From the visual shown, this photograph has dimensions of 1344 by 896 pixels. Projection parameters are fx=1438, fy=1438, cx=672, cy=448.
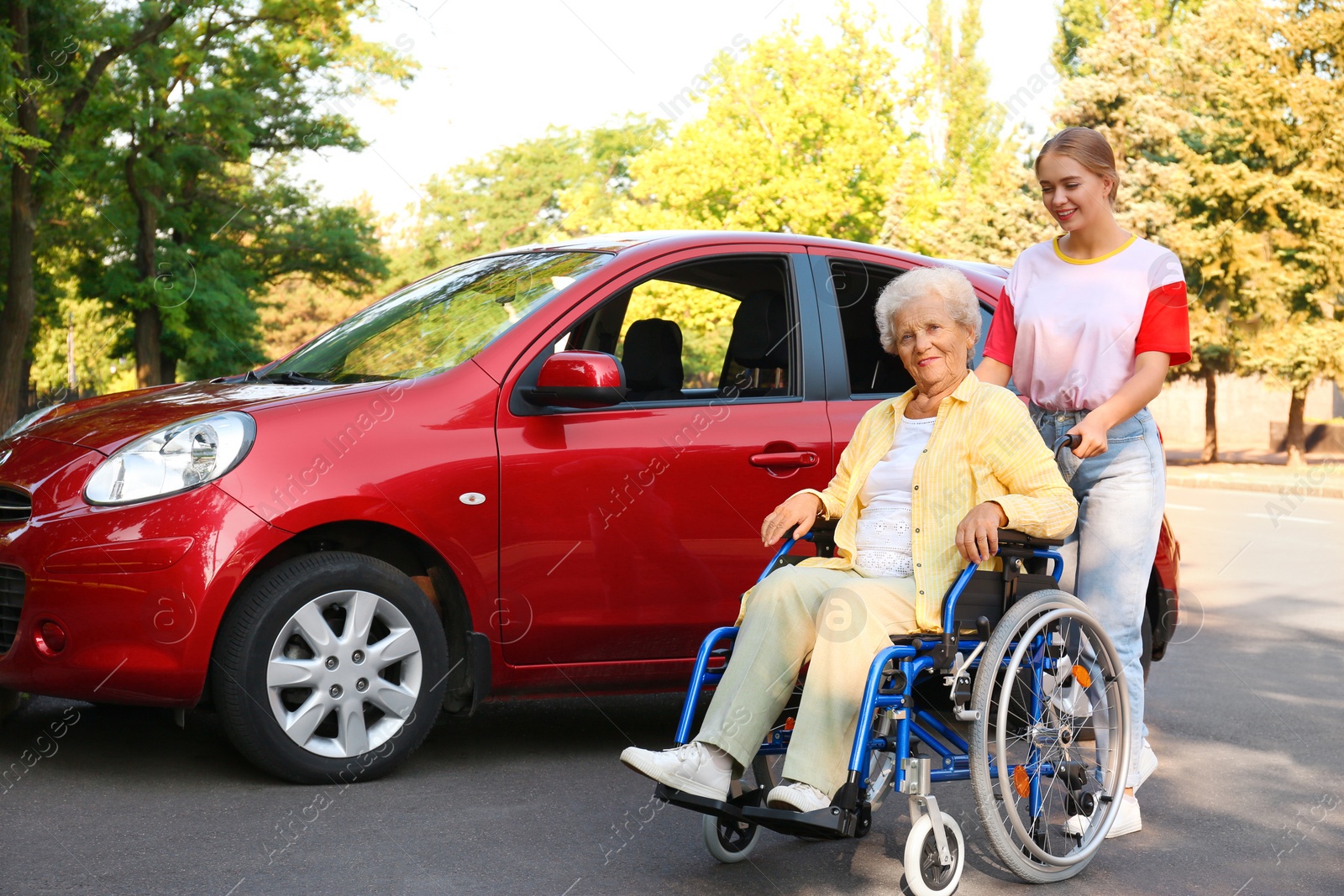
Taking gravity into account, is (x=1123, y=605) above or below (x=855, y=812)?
above

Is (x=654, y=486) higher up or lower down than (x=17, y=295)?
lower down

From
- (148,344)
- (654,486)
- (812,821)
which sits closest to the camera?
(812,821)

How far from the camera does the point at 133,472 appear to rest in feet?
14.0

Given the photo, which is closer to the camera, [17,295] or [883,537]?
[883,537]

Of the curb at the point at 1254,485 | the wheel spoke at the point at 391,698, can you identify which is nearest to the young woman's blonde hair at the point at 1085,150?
the wheel spoke at the point at 391,698

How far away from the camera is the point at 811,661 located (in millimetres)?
3541

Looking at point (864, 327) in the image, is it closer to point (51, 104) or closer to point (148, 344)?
point (51, 104)

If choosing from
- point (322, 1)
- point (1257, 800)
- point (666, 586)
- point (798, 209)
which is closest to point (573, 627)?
point (666, 586)

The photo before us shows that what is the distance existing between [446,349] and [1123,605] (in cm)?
231

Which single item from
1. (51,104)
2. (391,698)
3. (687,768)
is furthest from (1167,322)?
(51,104)

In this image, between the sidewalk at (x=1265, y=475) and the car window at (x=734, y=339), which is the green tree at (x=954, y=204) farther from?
the car window at (x=734, y=339)

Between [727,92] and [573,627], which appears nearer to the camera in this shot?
[573,627]

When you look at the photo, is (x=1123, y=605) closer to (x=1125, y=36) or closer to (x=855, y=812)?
(x=855, y=812)

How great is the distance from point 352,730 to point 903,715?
184 centimetres
